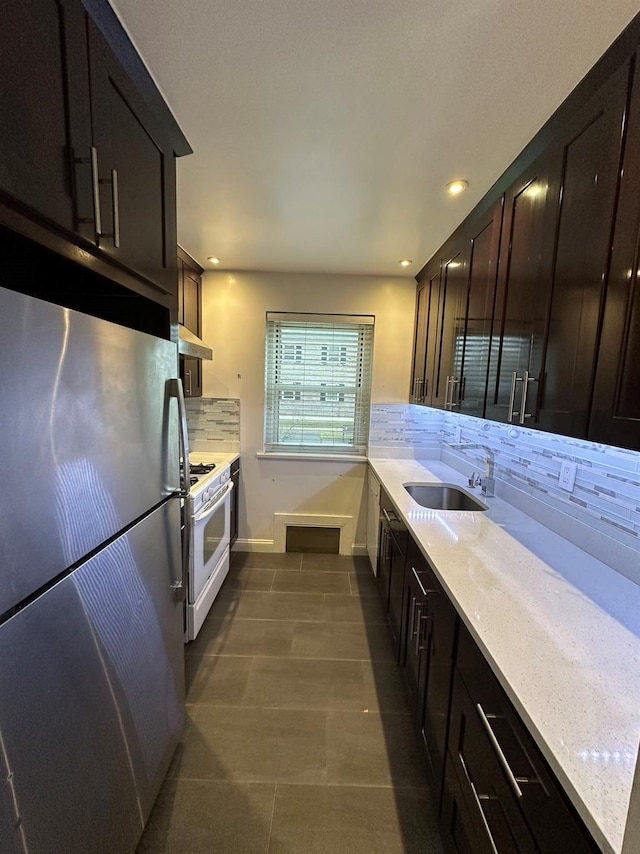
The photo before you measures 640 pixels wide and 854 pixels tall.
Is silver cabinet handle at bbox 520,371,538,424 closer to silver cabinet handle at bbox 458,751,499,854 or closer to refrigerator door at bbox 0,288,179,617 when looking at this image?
silver cabinet handle at bbox 458,751,499,854

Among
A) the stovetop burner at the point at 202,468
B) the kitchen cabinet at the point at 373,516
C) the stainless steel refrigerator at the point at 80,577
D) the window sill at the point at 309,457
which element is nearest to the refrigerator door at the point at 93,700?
the stainless steel refrigerator at the point at 80,577

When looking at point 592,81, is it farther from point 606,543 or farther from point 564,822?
point 564,822

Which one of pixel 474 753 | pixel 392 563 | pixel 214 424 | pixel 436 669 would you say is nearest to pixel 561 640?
pixel 474 753

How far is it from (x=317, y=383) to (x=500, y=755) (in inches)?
107

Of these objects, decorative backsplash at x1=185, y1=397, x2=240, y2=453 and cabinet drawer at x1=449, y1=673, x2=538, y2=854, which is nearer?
cabinet drawer at x1=449, y1=673, x2=538, y2=854

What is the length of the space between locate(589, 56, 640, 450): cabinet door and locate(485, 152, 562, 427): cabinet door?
0.28 m

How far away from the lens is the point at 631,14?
0.89 metres

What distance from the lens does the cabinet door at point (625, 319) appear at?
893 mm

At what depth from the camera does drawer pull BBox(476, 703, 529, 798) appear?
2.46ft

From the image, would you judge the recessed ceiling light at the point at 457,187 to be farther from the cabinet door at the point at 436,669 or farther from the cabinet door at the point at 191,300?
the cabinet door at the point at 191,300

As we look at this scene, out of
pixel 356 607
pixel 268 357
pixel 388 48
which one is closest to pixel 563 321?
pixel 388 48

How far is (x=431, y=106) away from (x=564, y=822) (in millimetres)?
1864

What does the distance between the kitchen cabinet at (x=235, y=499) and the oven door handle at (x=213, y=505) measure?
32cm

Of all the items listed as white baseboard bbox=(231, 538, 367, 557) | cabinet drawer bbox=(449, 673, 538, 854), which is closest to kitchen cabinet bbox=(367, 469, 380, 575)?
white baseboard bbox=(231, 538, 367, 557)
